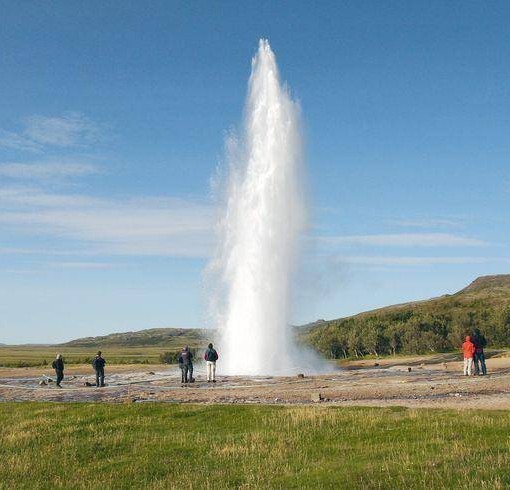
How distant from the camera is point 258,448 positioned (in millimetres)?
17562

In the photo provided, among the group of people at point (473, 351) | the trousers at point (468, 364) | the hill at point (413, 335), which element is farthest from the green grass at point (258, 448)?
the hill at point (413, 335)

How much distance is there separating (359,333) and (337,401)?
52.7m

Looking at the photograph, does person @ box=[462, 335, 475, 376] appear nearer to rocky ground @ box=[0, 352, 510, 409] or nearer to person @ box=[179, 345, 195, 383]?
rocky ground @ box=[0, 352, 510, 409]

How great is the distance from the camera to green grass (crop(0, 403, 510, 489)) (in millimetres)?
14117

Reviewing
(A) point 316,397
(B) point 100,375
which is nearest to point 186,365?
(B) point 100,375

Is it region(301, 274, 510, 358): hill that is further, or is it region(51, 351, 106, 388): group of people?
region(301, 274, 510, 358): hill

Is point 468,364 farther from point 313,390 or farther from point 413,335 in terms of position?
point 413,335

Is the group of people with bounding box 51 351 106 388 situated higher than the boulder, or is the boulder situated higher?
the group of people with bounding box 51 351 106 388

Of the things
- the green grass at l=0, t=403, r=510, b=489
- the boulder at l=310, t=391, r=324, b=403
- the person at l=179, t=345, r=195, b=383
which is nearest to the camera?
the green grass at l=0, t=403, r=510, b=489

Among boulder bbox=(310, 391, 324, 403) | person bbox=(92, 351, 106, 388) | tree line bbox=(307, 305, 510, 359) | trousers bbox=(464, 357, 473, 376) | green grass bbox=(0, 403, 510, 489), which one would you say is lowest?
green grass bbox=(0, 403, 510, 489)

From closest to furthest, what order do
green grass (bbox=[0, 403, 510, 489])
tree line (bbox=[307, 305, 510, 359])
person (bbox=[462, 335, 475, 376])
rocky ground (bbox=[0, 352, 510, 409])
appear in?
green grass (bbox=[0, 403, 510, 489]) < rocky ground (bbox=[0, 352, 510, 409]) < person (bbox=[462, 335, 475, 376]) < tree line (bbox=[307, 305, 510, 359])

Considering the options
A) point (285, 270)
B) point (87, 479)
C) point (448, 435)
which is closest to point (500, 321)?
point (285, 270)

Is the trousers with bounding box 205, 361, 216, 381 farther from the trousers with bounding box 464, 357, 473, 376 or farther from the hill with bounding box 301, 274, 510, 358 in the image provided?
the hill with bounding box 301, 274, 510, 358

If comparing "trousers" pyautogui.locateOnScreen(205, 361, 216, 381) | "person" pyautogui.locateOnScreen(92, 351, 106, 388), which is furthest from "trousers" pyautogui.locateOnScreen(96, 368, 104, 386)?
"trousers" pyautogui.locateOnScreen(205, 361, 216, 381)
